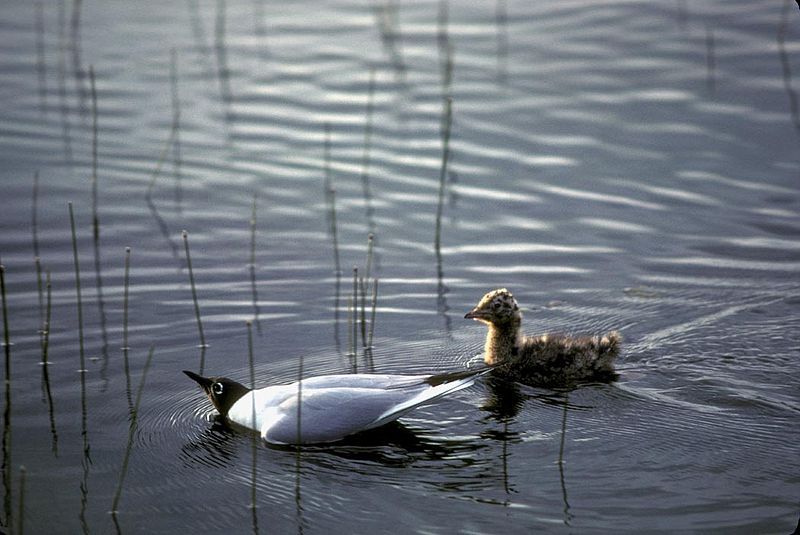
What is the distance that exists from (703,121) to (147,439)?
7628 millimetres

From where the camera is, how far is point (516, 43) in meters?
15.1

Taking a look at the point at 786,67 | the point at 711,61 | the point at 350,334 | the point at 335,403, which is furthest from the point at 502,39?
the point at 335,403

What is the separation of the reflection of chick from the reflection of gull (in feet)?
2.29

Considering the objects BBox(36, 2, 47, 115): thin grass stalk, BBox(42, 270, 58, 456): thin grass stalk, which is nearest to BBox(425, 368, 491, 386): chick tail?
BBox(42, 270, 58, 456): thin grass stalk

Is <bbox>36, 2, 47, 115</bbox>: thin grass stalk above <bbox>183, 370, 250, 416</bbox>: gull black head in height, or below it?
above

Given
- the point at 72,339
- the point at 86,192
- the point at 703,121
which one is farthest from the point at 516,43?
the point at 72,339

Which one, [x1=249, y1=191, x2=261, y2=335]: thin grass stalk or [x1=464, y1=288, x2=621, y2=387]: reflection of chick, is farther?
[x1=249, y1=191, x2=261, y2=335]: thin grass stalk

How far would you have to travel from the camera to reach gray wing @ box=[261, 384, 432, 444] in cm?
728

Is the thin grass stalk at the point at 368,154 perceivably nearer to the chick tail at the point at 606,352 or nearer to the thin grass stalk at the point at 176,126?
the thin grass stalk at the point at 176,126

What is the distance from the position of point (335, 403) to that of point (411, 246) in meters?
3.52

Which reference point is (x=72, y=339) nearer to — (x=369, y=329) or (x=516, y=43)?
(x=369, y=329)

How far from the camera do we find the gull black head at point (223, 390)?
7711 millimetres

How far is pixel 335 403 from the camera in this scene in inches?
289

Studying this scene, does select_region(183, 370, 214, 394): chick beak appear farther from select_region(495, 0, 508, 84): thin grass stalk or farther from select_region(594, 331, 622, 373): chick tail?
select_region(495, 0, 508, 84): thin grass stalk
